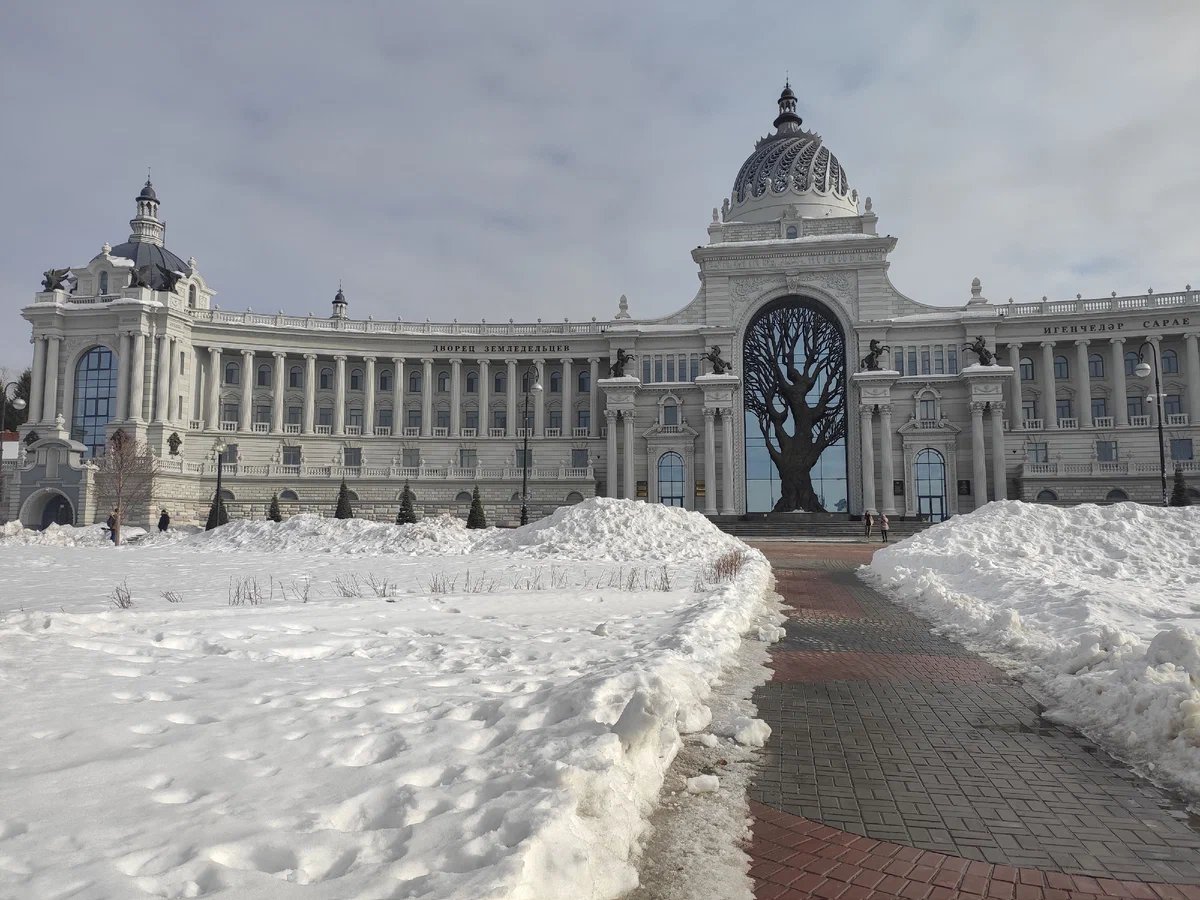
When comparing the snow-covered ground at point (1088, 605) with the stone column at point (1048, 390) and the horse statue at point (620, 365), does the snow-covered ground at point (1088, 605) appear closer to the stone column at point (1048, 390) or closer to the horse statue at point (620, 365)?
the horse statue at point (620, 365)

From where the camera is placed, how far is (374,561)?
24391mm

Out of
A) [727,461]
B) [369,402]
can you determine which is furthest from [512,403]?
[727,461]

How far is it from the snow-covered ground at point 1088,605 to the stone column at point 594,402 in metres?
45.8

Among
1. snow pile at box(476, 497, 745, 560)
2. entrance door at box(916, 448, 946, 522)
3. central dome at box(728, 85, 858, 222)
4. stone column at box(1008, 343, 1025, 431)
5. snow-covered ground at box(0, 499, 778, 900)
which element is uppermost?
central dome at box(728, 85, 858, 222)

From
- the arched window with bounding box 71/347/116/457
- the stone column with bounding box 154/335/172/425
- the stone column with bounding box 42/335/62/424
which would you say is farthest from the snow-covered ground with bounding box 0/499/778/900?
the stone column with bounding box 42/335/62/424

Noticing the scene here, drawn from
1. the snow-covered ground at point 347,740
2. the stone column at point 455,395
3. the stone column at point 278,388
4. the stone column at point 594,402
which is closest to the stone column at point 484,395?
the stone column at point 455,395

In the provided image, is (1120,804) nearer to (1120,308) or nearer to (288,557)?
(288,557)

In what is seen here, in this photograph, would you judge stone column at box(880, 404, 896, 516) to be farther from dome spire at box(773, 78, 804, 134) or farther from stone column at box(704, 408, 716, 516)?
dome spire at box(773, 78, 804, 134)

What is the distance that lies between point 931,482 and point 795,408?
1228 centimetres

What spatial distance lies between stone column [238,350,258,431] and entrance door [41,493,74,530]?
1471 centimetres

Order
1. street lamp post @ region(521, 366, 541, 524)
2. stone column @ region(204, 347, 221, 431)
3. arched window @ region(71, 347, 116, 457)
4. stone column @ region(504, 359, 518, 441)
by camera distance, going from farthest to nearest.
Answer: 1. stone column @ region(504, 359, 518, 441)
2. stone column @ region(204, 347, 221, 431)
3. arched window @ region(71, 347, 116, 457)
4. street lamp post @ region(521, 366, 541, 524)

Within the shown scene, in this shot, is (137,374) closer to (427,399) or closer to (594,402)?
(427,399)

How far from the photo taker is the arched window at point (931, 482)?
198ft

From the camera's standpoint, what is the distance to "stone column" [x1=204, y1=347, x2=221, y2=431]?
67.6 metres
